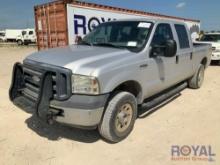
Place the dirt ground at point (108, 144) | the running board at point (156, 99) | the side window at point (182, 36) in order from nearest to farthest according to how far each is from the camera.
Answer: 1. the dirt ground at point (108, 144)
2. the running board at point (156, 99)
3. the side window at point (182, 36)

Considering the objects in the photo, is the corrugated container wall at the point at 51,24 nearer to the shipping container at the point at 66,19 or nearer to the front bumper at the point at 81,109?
the shipping container at the point at 66,19

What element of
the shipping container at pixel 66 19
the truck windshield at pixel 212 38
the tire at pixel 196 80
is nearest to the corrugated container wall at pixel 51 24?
the shipping container at pixel 66 19

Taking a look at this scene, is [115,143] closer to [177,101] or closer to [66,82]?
[66,82]

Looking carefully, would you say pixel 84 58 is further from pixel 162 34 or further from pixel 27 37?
pixel 27 37

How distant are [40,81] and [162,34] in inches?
108

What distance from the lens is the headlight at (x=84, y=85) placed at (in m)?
3.41

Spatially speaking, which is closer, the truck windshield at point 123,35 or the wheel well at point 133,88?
the wheel well at point 133,88

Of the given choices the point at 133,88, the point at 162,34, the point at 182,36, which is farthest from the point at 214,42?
the point at 133,88

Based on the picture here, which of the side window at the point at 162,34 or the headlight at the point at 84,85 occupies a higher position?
the side window at the point at 162,34

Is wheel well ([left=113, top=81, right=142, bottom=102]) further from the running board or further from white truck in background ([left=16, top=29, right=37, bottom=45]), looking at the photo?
white truck in background ([left=16, top=29, right=37, bottom=45])

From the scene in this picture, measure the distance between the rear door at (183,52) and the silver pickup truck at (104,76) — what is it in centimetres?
20

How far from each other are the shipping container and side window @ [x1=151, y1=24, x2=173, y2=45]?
12.5 feet

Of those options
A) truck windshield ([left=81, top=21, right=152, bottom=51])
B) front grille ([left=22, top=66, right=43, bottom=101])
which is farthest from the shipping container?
front grille ([left=22, top=66, right=43, bottom=101])

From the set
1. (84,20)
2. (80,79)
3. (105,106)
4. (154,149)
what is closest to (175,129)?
(154,149)
